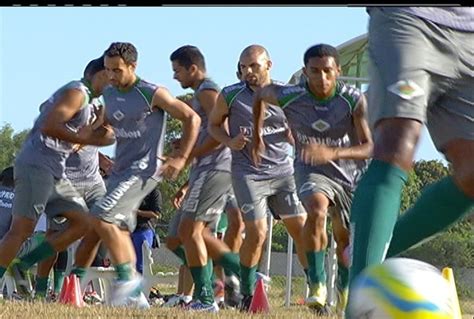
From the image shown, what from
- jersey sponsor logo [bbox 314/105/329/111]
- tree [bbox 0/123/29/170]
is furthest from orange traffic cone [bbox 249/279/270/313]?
tree [bbox 0/123/29/170]

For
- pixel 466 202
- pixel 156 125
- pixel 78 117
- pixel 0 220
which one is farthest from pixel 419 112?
pixel 0 220

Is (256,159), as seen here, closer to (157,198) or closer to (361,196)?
(157,198)

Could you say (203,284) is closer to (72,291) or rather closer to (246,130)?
(72,291)

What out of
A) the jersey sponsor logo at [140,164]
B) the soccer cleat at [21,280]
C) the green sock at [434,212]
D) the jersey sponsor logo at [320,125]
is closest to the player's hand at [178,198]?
the soccer cleat at [21,280]

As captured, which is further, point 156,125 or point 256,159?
point 256,159

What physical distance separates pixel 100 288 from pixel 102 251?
1.62 feet

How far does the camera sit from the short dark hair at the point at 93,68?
410 inches

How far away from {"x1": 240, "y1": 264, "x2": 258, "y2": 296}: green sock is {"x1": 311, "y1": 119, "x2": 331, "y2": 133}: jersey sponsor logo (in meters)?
1.56

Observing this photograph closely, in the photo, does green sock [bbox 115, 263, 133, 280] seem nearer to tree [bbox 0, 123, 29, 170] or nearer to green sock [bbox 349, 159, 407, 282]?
green sock [bbox 349, 159, 407, 282]

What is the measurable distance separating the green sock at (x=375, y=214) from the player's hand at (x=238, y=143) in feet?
20.8

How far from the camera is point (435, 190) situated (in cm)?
461

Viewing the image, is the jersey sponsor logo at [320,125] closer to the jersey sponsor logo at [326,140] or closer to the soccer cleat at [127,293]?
the jersey sponsor logo at [326,140]
